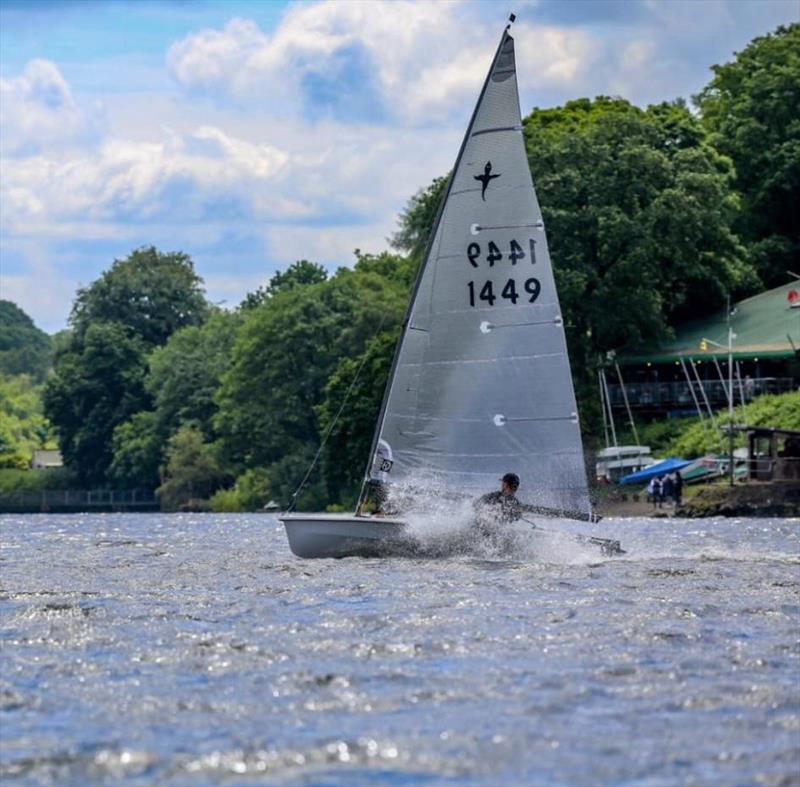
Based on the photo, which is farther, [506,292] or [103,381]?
[103,381]

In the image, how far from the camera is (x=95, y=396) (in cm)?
15188

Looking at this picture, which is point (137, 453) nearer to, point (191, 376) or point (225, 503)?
point (191, 376)

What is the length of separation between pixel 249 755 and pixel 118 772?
93 centimetres

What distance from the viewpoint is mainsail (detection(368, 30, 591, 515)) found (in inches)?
1388

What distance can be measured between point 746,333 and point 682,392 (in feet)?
14.7

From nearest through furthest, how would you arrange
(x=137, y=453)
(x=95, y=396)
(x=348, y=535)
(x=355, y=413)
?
1. (x=348, y=535)
2. (x=355, y=413)
3. (x=137, y=453)
4. (x=95, y=396)

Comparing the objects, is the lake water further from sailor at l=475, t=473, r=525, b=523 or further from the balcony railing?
the balcony railing

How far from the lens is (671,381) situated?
10338 cm

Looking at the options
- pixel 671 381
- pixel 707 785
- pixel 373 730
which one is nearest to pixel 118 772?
pixel 373 730

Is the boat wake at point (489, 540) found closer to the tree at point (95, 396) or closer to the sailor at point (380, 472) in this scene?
the sailor at point (380, 472)

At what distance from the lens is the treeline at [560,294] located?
95.4 metres

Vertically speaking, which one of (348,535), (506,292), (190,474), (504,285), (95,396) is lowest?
(348,535)

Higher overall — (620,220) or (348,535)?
(620,220)

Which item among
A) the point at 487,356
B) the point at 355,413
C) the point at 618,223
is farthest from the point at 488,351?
the point at 618,223
